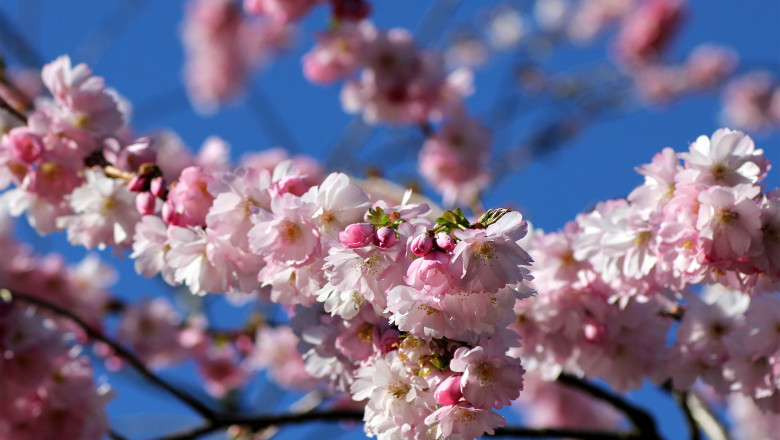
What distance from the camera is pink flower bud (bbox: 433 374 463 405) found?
1.36 metres

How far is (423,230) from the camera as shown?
1348mm

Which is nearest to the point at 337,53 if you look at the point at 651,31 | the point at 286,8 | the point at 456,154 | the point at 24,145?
the point at 286,8

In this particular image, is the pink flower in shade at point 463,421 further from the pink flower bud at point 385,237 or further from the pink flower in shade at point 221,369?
the pink flower in shade at point 221,369

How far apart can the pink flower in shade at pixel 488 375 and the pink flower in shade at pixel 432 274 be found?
0.47ft

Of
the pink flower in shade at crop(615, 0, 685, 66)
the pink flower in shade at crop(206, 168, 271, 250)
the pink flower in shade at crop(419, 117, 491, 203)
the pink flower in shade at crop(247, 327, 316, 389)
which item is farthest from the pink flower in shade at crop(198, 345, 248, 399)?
the pink flower in shade at crop(615, 0, 685, 66)

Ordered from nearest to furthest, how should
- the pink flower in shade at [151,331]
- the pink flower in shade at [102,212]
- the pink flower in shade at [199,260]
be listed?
1. the pink flower in shade at [199,260]
2. the pink flower in shade at [102,212]
3. the pink flower in shade at [151,331]

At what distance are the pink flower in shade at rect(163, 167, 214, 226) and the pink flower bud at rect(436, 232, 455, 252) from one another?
2.26 ft

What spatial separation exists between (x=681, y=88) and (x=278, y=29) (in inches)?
241

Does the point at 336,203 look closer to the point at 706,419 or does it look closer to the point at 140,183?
the point at 140,183

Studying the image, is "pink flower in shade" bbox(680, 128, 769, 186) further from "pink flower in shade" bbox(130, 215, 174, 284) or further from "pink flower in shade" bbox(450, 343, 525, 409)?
"pink flower in shade" bbox(130, 215, 174, 284)

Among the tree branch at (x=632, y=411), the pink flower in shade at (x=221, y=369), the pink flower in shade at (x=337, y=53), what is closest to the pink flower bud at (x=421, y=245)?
the tree branch at (x=632, y=411)

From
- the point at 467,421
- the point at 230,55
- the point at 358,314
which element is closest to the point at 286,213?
the point at 358,314

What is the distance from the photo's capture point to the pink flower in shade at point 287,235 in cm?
149

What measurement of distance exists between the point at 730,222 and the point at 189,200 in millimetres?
1274
